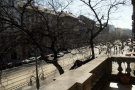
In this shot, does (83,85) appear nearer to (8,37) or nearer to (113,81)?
(113,81)

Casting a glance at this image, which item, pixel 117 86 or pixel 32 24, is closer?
pixel 117 86

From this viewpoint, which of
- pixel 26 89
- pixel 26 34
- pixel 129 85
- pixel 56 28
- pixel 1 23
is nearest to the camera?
pixel 129 85

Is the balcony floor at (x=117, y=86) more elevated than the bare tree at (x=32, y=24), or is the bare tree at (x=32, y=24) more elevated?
the bare tree at (x=32, y=24)

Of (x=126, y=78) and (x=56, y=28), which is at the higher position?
(x=56, y=28)

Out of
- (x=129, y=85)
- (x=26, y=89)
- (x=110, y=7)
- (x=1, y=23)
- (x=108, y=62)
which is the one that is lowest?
(x=26, y=89)

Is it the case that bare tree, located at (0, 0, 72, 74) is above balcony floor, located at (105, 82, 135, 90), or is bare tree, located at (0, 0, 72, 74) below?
above

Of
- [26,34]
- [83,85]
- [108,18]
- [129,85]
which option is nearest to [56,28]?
[26,34]

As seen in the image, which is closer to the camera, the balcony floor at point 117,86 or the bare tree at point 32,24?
the balcony floor at point 117,86

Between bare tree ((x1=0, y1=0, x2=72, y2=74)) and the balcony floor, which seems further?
bare tree ((x1=0, y1=0, x2=72, y2=74))

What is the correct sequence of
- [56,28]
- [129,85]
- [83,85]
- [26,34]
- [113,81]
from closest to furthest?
1. [83,85]
2. [129,85]
3. [113,81]
4. [26,34]
5. [56,28]

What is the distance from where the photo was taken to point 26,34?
35.5ft

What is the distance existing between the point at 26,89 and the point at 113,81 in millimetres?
13782

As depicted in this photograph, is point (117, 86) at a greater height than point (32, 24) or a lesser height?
lesser

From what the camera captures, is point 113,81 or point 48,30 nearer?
point 113,81
